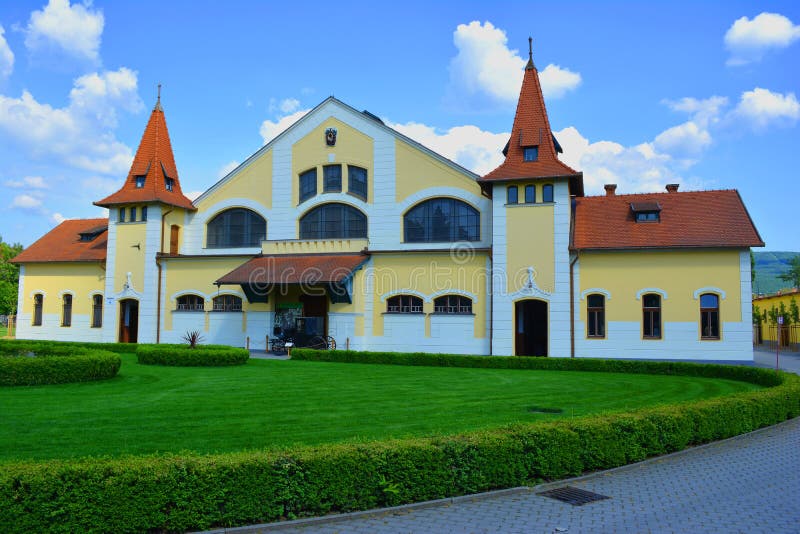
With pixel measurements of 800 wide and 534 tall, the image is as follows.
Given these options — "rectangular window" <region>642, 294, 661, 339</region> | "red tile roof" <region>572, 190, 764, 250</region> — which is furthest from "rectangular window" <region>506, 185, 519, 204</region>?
"rectangular window" <region>642, 294, 661, 339</region>

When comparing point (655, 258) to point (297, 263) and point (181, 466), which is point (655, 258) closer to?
point (297, 263)

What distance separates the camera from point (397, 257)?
27.9m

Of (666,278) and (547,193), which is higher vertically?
(547,193)

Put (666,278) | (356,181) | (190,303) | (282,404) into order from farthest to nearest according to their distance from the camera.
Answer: (190,303) < (356,181) < (666,278) < (282,404)

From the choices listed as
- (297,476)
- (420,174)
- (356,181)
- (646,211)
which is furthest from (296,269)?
(297,476)

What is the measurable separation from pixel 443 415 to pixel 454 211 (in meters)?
17.4

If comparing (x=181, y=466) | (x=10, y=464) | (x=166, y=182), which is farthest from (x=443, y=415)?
(x=166, y=182)

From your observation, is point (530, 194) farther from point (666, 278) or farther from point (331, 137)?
point (331, 137)

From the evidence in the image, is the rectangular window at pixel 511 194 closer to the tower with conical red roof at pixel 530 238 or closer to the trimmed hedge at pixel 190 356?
the tower with conical red roof at pixel 530 238

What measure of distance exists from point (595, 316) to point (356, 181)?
1348 centimetres

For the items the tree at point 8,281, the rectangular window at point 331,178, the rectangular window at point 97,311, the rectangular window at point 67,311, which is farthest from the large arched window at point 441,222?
the tree at point 8,281

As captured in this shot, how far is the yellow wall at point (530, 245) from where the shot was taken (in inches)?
999

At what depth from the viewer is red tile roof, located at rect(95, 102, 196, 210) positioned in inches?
1226

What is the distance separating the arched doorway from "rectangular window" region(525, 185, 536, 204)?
A: 21.7 m
